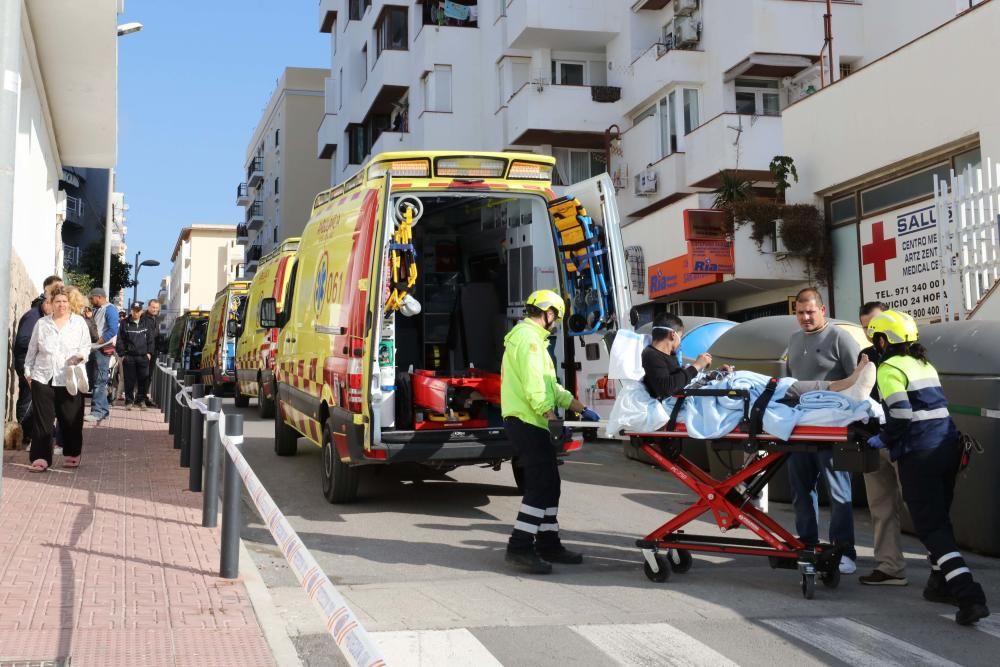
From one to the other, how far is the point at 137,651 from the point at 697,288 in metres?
18.7

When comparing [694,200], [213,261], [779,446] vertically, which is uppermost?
[213,261]

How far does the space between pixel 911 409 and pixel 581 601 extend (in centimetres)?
218

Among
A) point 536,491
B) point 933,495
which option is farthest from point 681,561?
point 933,495

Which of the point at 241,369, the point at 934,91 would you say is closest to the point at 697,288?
the point at 934,91

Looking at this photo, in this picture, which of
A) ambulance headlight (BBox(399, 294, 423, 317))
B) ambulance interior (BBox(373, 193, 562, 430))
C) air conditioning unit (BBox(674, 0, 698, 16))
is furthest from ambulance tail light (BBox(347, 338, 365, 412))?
air conditioning unit (BBox(674, 0, 698, 16))

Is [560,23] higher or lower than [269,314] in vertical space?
higher

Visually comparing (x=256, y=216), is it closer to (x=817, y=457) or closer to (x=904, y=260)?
(x=904, y=260)

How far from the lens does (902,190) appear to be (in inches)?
642

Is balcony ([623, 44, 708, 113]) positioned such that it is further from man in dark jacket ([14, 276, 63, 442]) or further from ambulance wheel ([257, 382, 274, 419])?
man in dark jacket ([14, 276, 63, 442])

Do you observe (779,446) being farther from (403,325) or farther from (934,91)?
(934,91)

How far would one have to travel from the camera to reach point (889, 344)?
6.15 metres

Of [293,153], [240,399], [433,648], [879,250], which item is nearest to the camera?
[433,648]

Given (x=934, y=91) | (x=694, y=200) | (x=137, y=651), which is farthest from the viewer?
(x=694, y=200)

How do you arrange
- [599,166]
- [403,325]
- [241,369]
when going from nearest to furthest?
1. [403,325]
2. [241,369]
3. [599,166]
